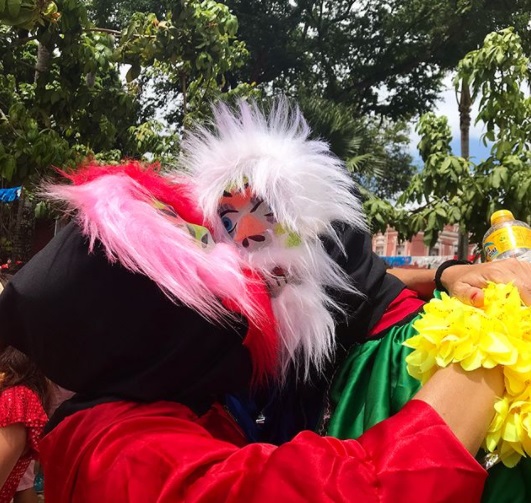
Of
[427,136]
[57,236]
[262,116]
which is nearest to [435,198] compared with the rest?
[427,136]

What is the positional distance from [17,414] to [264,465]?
52.9 inches

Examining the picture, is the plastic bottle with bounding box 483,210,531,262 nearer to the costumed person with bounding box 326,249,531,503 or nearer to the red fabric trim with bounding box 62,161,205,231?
the costumed person with bounding box 326,249,531,503

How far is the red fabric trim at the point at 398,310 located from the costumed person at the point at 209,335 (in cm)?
11

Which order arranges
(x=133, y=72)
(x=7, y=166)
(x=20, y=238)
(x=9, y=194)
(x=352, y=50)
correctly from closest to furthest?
(x=7, y=166)
(x=133, y=72)
(x=20, y=238)
(x=9, y=194)
(x=352, y=50)

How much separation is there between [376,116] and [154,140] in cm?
1179

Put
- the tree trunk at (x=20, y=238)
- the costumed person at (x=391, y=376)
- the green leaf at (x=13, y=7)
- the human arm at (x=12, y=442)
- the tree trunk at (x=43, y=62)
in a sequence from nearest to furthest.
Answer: the costumed person at (x=391, y=376) < the human arm at (x=12, y=442) < the green leaf at (x=13, y=7) < the tree trunk at (x=43, y=62) < the tree trunk at (x=20, y=238)

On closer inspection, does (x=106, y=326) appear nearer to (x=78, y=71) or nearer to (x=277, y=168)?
(x=277, y=168)

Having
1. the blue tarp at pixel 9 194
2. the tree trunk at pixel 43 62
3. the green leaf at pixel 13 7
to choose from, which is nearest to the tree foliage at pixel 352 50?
the blue tarp at pixel 9 194

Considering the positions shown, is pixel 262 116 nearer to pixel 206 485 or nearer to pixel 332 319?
pixel 332 319

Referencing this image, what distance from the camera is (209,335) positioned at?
3.15 ft

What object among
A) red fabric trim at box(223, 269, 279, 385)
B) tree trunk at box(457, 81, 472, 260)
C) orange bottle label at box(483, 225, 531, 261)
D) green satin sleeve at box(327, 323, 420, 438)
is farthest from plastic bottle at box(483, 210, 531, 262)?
tree trunk at box(457, 81, 472, 260)

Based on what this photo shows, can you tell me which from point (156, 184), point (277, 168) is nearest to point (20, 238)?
point (156, 184)

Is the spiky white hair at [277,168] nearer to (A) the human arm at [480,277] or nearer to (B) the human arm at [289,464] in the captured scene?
(A) the human arm at [480,277]

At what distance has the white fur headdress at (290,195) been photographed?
102cm
